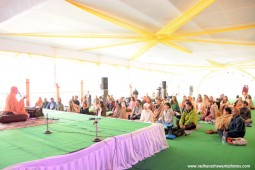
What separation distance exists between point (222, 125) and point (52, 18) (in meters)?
5.20

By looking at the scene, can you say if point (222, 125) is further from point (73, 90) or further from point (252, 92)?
point (252, 92)

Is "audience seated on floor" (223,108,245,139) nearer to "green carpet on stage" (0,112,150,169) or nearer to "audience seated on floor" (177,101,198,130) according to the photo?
"audience seated on floor" (177,101,198,130)

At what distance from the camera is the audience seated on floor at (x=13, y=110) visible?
5.24 meters

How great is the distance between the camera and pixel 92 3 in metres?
4.41

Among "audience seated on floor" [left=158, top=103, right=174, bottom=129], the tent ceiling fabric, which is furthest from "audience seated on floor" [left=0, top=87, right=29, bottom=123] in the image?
"audience seated on floor" [left=158, top=103, right=174, bottom=129]

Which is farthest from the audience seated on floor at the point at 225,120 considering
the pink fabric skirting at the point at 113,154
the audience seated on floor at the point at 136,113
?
the audience seated on floor at the point at 136,113

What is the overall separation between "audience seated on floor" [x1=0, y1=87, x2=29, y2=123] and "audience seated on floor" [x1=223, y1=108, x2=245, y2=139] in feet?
16.8

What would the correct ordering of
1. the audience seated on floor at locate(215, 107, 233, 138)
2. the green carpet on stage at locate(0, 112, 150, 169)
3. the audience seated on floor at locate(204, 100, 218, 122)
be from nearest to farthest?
the green carpet on stage at locate(0, 112, 150, 169)
the audience seated on floor at locate(215, 107, 233, 138)
the audience seated on floor at locate(204, 100, 218, 122)

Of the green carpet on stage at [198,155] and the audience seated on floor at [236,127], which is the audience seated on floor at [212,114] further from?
the audience seated on floor at [236,127]

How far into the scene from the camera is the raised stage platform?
275 centimetres

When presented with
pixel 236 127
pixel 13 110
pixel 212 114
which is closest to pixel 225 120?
pixel 236 127

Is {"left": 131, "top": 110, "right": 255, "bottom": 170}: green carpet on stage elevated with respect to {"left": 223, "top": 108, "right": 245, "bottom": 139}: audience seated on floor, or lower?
lower

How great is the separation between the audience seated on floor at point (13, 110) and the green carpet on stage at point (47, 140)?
102 cm

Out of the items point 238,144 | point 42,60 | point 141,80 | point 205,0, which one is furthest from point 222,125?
point 141,80
